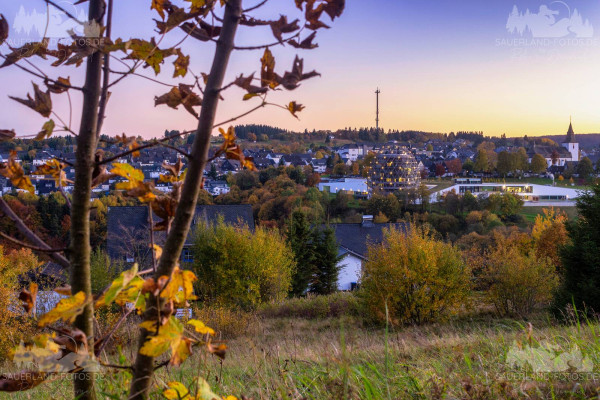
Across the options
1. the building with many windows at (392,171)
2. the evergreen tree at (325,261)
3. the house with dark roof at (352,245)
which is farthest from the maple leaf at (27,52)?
the building with many windows at (392,171)

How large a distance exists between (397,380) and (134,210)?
29.9 meters

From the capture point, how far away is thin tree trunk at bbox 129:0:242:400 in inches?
39.5

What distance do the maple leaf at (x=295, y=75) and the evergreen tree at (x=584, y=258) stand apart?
1525cm

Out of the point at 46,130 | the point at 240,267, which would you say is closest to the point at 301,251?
the point at 240,267

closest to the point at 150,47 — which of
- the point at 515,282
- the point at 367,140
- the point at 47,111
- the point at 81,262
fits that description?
the point at 47,111

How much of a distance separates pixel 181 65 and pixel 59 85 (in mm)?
309

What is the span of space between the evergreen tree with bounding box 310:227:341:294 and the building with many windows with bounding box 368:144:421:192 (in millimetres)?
33747

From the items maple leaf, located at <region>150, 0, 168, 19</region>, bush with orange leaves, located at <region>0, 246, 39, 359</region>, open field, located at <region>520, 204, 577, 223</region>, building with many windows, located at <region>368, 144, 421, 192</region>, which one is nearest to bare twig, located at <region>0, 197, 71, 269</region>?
maple leaf, located at <region>150, 0, 168, 19</region>

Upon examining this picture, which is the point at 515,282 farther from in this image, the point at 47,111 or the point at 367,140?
the point at 367,140

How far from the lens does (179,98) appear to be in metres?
1.11

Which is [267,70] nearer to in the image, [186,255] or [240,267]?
[240,267]

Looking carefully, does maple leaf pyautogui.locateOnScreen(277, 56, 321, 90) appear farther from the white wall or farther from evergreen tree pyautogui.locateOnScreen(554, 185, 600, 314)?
the white wall

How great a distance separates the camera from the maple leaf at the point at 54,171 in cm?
127

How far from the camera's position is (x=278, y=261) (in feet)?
72.4
